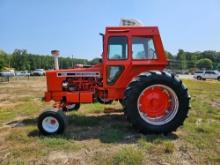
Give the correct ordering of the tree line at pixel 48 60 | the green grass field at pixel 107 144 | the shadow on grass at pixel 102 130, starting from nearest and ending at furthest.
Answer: the green grass field at pixel 107 144 < the shadow on grass at pixel 102 130 < the tree line at pixel 48 60

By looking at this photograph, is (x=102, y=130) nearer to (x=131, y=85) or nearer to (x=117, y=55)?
(x=131, y=85)

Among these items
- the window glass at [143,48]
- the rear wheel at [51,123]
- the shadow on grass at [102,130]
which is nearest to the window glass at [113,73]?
the window glass at [143,48]

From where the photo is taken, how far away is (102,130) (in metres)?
7.09

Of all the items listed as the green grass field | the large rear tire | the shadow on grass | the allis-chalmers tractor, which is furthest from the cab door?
the green grass field

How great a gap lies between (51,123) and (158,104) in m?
2.54

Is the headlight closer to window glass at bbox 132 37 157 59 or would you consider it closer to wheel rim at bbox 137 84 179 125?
window glass at bbox 132 37 157 59

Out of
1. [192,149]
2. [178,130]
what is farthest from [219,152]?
[178,130]

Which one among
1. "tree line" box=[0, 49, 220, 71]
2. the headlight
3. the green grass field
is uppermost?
"tree line" box=[0, 49, 220, 71]

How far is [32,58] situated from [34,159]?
121 meters

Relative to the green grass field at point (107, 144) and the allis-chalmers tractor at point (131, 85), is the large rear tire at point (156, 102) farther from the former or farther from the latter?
the green grass field at point (107, 144)

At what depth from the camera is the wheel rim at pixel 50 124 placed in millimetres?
6754

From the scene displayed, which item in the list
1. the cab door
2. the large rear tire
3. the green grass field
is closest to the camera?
the green grass field

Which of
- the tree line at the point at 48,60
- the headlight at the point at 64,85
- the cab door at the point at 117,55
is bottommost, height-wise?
the headlight at the point at 64,85

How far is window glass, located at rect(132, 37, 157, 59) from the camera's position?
291 inches
